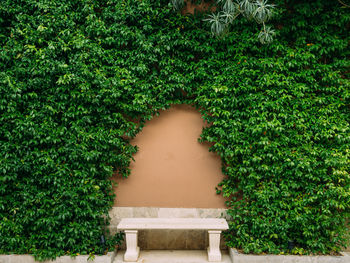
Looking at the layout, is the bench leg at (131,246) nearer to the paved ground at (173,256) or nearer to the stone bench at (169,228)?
the stone bench at (169,228)

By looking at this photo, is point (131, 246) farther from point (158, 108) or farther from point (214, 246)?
point (158, 108)

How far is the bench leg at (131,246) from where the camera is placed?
442cm

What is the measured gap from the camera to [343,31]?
4.62 meters

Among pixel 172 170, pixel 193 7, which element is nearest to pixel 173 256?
pixel 172 170

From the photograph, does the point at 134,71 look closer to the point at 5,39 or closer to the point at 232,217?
the point at 5,39

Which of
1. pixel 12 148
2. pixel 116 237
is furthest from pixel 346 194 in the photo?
pixel 12 148

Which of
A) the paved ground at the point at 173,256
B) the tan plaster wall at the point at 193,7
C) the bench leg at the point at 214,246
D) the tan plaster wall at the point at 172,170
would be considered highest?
the tan plaster wall at the point at 193,7

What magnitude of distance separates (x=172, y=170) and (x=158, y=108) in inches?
43.4

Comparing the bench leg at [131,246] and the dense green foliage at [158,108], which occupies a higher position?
the dense green foliage at [158,108]

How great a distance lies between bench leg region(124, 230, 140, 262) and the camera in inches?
174

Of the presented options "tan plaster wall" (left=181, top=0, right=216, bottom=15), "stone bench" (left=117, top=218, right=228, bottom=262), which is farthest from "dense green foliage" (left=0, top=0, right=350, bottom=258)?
"stone bench" (left=117, top=218, right=228, bottom=262)

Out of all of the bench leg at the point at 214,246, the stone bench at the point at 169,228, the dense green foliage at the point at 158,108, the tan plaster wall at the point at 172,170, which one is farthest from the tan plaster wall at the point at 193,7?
the bench leg at the point at 214,246

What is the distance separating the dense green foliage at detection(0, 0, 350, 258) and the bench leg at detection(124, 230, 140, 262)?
40cm

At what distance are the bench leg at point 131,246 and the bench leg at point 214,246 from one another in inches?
45.4
